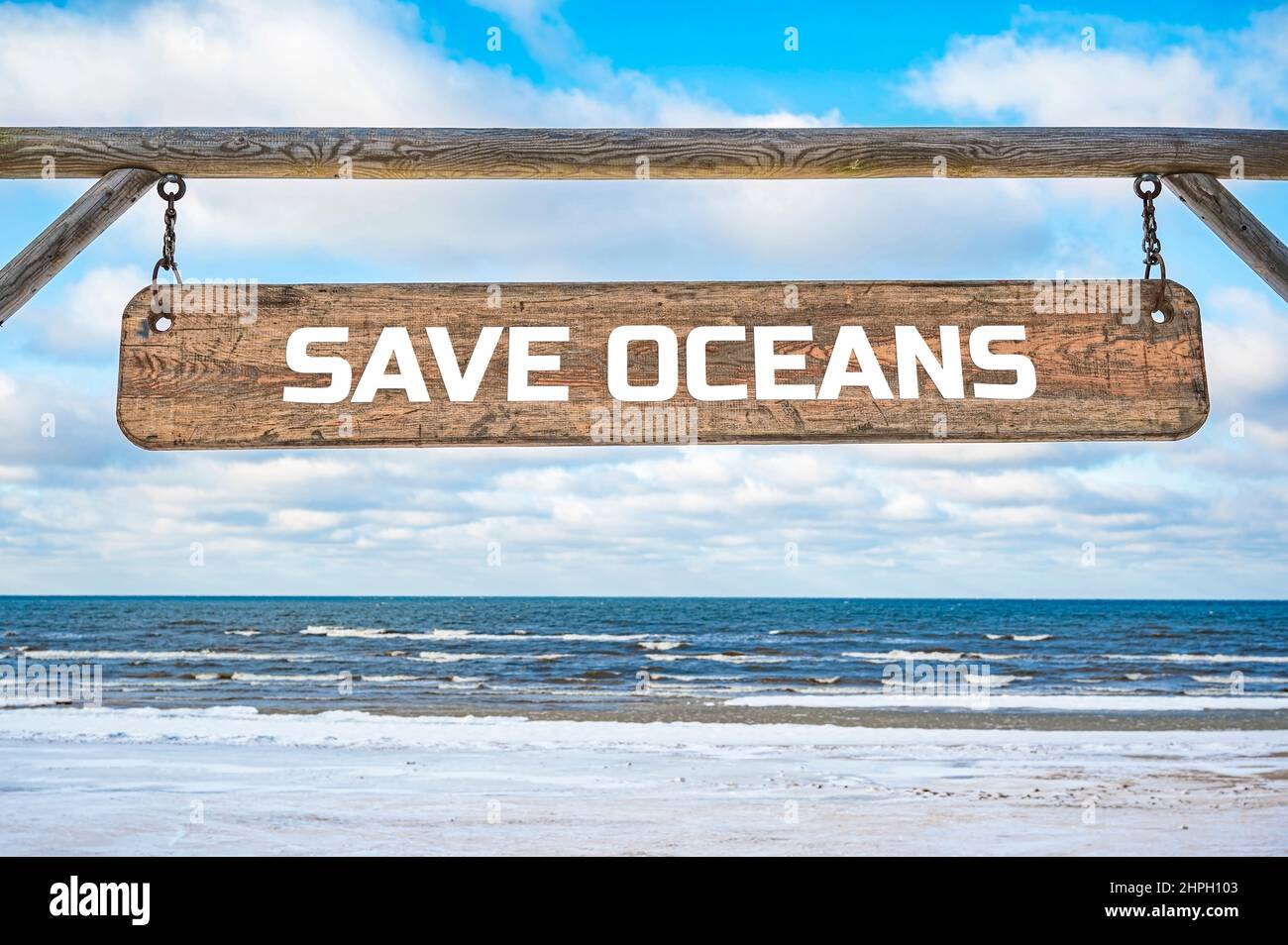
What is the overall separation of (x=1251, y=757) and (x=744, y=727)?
545 centimetres

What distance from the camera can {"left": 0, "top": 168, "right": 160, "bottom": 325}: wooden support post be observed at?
A: 90.3 inches

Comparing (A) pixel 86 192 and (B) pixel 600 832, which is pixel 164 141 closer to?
(A) pixel 86 192

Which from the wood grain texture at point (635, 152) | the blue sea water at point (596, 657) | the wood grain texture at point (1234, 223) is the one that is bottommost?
the blue sea water at point (596, 657)

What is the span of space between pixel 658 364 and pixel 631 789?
6367 millimetres

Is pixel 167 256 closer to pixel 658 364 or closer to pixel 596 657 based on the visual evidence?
pixel 658 364

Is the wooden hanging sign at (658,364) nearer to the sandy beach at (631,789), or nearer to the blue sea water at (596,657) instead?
the sandy beach at (631,789)

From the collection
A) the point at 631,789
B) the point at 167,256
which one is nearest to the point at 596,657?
the point at 631,789

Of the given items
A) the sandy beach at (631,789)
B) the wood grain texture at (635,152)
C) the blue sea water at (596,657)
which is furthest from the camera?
the blue sea water at (596,657)

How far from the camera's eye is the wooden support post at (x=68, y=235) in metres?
2.29

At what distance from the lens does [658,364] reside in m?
2.29

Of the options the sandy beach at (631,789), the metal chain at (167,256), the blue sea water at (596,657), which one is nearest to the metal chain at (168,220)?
the metal chain at (167,256)

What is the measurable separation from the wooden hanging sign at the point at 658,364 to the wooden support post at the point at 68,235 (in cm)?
25

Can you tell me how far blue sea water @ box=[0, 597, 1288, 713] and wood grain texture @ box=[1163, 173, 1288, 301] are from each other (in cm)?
1301

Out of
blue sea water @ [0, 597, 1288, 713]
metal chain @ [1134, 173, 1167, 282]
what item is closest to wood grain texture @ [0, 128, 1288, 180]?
metal chain @ [1134, 173, 1167, 282]
